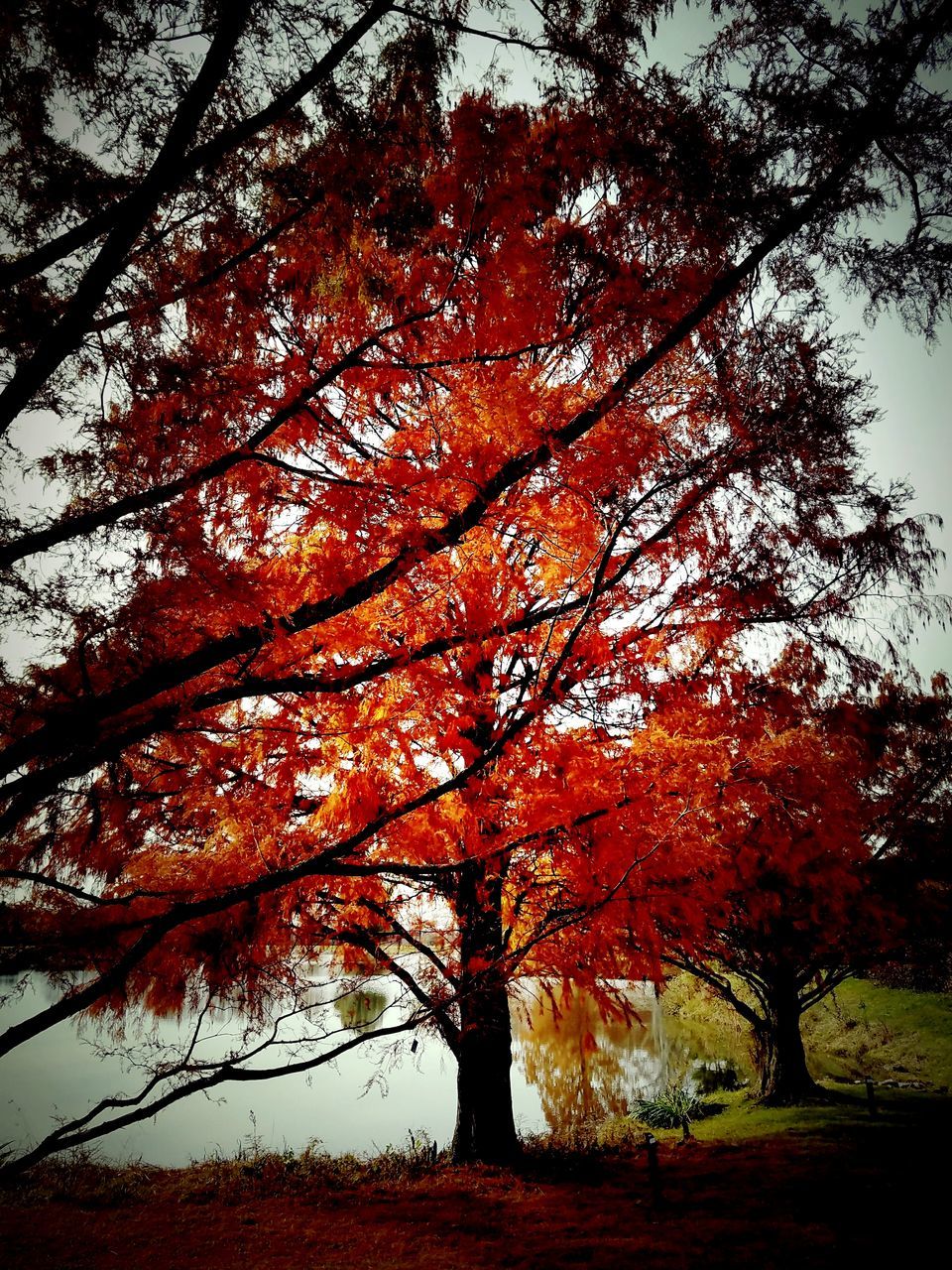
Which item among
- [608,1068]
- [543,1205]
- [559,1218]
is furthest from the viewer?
[608,1068]

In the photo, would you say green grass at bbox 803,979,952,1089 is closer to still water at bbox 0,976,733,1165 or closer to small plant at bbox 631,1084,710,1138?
still water at bbox 0,976,733,1165

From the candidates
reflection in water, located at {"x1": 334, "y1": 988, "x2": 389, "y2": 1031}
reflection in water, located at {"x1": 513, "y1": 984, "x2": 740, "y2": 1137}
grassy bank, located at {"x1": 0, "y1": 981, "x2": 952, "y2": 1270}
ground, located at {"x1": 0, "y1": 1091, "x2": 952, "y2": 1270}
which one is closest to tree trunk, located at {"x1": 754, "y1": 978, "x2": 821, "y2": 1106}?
grassy bank, located at {"x1": 0, "y1": 981, "x2": 952, "y2": 1270}

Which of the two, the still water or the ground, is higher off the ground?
the ground

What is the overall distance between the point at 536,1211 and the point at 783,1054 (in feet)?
21.9

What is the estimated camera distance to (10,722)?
2396 mm

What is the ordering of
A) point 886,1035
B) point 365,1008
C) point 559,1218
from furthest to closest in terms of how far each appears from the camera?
point 886,1035
point 365,1008
point 559,1218

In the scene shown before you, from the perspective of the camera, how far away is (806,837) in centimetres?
647

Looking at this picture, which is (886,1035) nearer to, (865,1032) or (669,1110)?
(865,1032)

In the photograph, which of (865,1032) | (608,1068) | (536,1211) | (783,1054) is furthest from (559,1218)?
(865,1032)

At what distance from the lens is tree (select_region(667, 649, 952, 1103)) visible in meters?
5.04

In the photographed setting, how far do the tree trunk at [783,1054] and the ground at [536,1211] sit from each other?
1759 mm

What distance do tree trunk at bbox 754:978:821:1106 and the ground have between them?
5.77 ft

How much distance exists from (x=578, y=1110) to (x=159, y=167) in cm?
1623

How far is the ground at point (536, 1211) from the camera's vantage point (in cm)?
469
